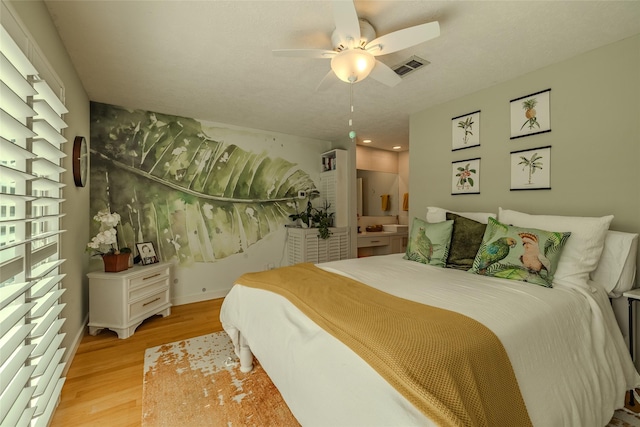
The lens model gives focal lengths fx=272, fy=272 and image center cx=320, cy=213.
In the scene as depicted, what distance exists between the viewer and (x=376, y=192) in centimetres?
521

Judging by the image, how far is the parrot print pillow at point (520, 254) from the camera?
1765 millimetres

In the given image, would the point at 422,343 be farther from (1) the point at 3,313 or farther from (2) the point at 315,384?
(1) the point at 3,313

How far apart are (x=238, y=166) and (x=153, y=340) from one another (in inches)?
91.2

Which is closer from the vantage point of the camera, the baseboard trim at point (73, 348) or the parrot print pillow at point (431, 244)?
the baseboard trim at point (73, 348)

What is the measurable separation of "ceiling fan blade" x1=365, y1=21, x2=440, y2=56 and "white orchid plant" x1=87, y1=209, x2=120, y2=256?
8.68ft

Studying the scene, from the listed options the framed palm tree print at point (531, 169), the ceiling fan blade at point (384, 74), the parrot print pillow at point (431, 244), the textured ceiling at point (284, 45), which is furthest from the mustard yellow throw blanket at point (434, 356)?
the framed palm tree print at point (531, 169)

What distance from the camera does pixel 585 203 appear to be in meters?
2.07

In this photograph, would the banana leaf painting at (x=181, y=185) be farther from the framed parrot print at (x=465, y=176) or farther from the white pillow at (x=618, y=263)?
the white pillow at (x=618, y=263)

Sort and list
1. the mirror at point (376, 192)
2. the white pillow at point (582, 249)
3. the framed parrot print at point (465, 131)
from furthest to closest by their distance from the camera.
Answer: the mirror at point (376, 192), the framed parrot print at point (465, 131), the white pillow at point (582, 249)

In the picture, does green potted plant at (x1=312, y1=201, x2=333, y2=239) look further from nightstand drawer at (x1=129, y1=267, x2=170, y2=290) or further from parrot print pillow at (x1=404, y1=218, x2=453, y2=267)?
nightstand drawer at (x1=129, y1=267, x2=170, y2=290)

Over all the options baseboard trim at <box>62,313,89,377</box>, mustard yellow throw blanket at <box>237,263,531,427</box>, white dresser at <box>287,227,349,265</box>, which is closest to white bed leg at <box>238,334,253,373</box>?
mustard yellow throw blanket at <box>237,263,531,427</box>

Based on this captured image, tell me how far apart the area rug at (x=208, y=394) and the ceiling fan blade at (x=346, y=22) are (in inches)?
85.3

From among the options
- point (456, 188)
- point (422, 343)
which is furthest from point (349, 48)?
point (456, 188)

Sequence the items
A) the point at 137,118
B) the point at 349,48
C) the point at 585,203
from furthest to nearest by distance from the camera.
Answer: the point at 137,118, the point at 585,203, the point at 349,48
